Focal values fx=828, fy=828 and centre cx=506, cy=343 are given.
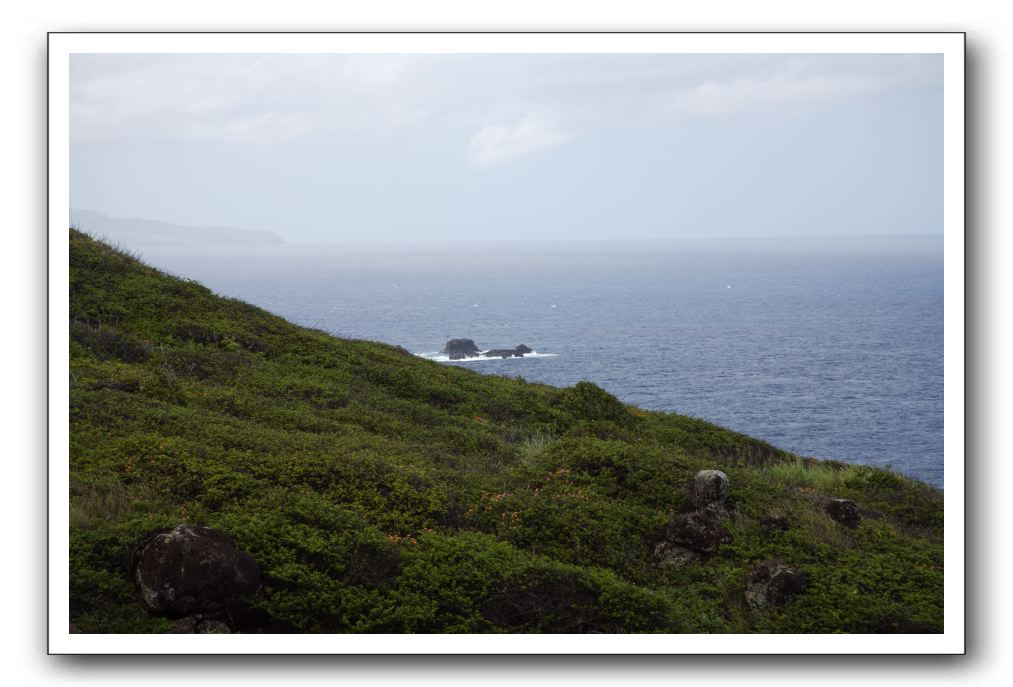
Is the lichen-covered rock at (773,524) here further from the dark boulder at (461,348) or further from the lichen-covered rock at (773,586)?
the dark boulder at (461,348)

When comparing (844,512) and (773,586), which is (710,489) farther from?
(773,586)

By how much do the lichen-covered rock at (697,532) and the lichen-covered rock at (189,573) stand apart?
4844 millimetres

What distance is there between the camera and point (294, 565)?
7637 millimetres

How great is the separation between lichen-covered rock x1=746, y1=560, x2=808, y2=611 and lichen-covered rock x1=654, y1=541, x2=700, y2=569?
0.91m

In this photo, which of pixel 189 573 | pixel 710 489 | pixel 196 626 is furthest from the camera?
pixel 710 489

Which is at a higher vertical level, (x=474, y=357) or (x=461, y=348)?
(x=461, y=348)

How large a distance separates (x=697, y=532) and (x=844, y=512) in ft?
8.00

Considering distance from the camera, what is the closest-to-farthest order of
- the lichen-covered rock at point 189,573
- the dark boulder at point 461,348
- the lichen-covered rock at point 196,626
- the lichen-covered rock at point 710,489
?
the lichen-covered rock at point 189,573
the lichen-covered rock at point 196,626
the lichen-covered rock at point 710,489
the dark boulder at point 461,348

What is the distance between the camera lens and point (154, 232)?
17.3 m

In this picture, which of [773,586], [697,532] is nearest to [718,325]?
[697,532]

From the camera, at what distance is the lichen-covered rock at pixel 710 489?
34.1ft

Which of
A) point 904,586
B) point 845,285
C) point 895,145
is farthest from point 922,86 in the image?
point 845,285
